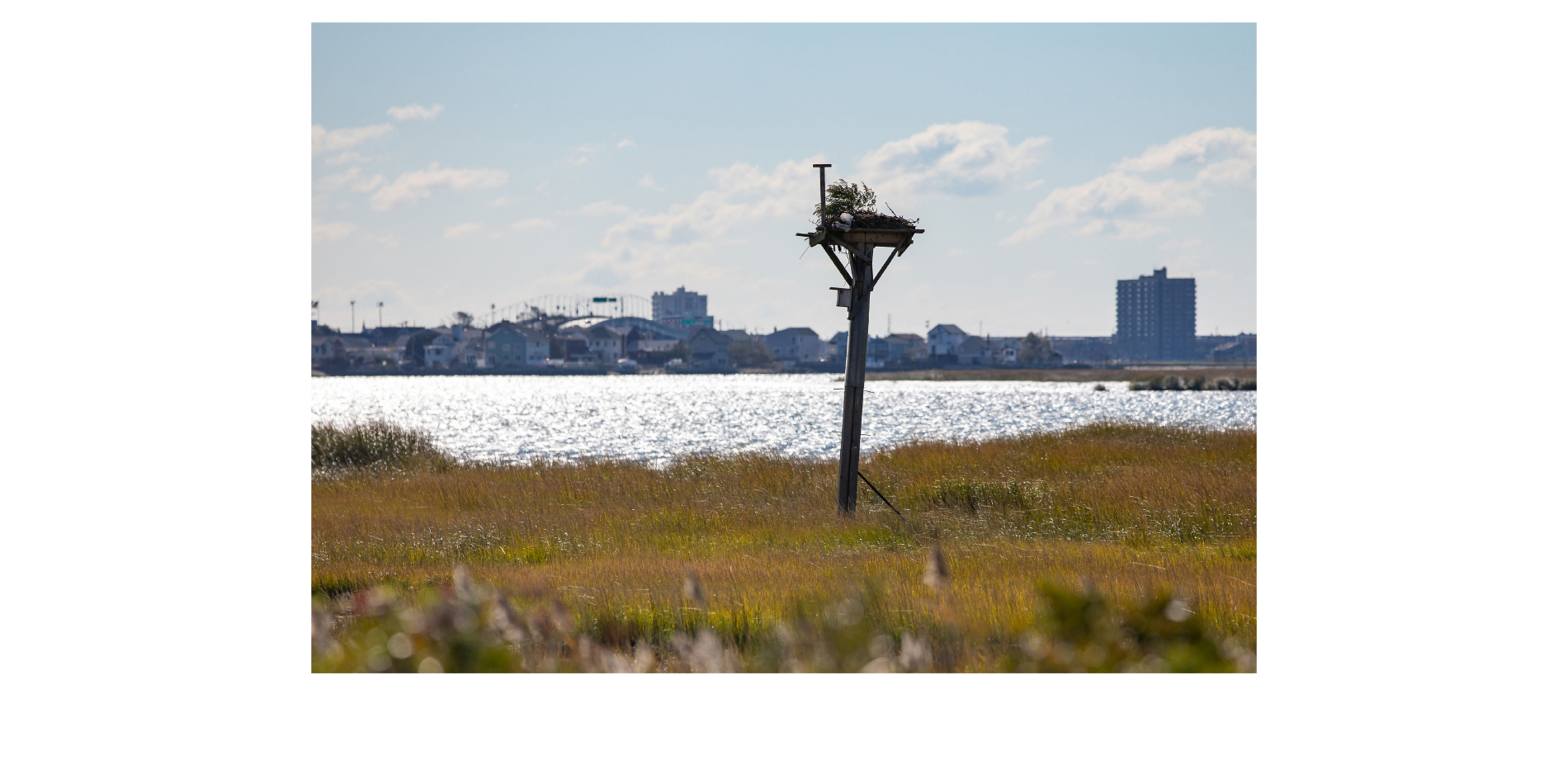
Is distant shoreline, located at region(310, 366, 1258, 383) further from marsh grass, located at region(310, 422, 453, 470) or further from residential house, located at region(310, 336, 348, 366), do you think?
marsh grass, located at region(310, 422, 453, 470)

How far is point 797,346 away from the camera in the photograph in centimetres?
19450

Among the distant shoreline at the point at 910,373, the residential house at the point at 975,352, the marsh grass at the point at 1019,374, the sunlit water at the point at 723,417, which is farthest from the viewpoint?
the residential house at the point at 975,352

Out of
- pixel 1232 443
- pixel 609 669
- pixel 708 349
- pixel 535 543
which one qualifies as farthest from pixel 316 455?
pixel 708 349

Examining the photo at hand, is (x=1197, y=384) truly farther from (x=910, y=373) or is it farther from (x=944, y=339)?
(x=944, y=339)

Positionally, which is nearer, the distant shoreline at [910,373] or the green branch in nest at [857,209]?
the green branch in nest at [857,209]

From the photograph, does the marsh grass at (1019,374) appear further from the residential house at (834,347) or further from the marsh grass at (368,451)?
the marsh grass at (368,451)

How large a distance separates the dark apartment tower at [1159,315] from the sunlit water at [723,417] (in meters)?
60.5

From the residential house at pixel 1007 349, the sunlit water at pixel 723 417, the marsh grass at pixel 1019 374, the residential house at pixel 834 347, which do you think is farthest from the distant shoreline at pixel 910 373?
the sunlit water at pixel 723 417

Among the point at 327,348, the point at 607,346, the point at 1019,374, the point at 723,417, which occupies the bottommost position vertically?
the point at 723,417

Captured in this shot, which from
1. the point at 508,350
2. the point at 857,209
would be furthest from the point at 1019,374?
the point at 857,209

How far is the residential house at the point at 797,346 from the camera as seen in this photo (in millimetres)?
192250

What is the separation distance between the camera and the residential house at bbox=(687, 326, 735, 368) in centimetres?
17988

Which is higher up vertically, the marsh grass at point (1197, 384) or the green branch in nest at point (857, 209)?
the green branch in nest at point (857, 209)

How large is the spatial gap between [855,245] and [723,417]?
5231 centimetres
